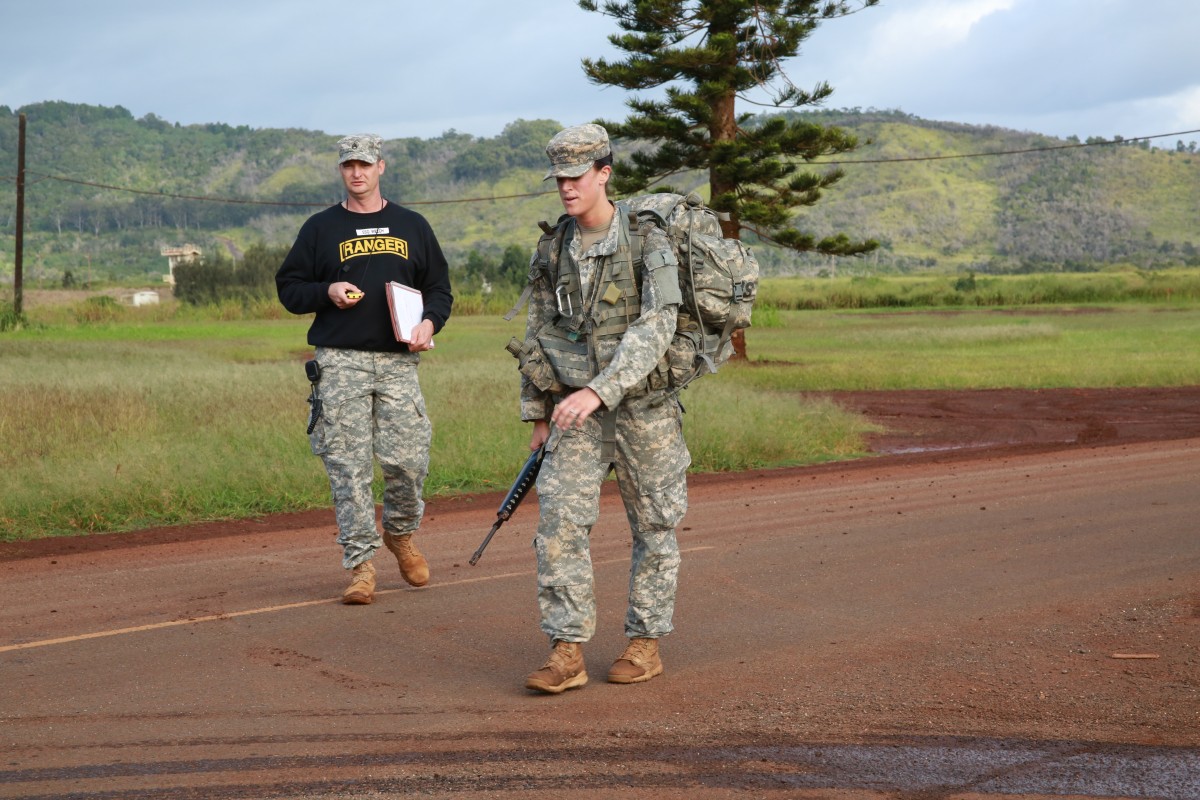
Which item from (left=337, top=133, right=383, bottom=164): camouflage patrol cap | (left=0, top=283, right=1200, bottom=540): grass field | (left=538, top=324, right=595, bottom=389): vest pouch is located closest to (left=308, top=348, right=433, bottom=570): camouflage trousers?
(left=337, top=133, right=383, bottom=164): camouflage patrol cap

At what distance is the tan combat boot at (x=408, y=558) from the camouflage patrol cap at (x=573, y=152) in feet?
9.38

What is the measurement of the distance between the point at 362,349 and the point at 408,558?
1161 millimetres

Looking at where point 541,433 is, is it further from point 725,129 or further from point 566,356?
point 725,129

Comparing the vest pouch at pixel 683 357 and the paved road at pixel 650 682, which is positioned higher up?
the vest pouch at pixel 683 357

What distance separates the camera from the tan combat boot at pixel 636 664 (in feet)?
17.6

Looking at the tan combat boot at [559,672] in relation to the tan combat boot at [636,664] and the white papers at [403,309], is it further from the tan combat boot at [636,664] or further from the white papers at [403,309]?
the white papers at [403,309]

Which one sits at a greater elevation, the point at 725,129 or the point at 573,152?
the point at 725,129

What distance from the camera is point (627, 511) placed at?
5281mm

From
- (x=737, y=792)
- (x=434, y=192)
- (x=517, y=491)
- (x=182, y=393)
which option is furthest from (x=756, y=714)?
(x=434, y=192)

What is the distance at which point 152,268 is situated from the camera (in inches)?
5202

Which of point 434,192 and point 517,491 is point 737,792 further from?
point 434,192

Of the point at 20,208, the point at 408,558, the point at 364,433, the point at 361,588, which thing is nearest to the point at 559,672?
the point at 361,588

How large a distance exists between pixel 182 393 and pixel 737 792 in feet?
45.7

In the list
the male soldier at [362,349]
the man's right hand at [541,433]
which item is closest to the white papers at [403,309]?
the male soldier at [362,349]
